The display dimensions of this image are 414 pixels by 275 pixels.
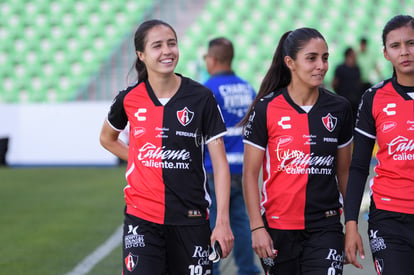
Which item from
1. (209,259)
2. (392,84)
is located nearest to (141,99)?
(209,259)

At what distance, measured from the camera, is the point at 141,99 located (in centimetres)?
393

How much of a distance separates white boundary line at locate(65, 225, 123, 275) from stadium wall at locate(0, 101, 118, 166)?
7.35 meters

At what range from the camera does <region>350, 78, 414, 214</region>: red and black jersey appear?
3621 mm

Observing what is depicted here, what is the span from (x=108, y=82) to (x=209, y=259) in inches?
675

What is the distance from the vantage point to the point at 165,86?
3934mm

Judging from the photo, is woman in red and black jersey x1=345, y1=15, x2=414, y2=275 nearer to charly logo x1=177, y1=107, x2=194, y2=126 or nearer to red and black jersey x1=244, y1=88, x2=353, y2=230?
red and black jersey x1=244, y1=88, x2=353, y2=230

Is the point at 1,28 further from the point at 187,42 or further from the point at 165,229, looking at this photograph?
the point at 165,229

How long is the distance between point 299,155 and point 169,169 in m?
0.69

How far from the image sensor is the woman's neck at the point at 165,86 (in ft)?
12.9

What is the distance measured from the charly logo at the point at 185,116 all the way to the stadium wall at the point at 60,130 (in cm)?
1196

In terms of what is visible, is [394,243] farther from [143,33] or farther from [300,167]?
[143,33]

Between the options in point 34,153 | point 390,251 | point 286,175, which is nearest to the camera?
point 390,251

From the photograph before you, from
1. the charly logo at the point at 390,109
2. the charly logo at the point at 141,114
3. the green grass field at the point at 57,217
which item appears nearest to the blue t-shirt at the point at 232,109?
the green grass field at the point at 57,217

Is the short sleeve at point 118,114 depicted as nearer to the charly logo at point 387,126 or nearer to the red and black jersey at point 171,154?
the red and black jersey at point 171,154
